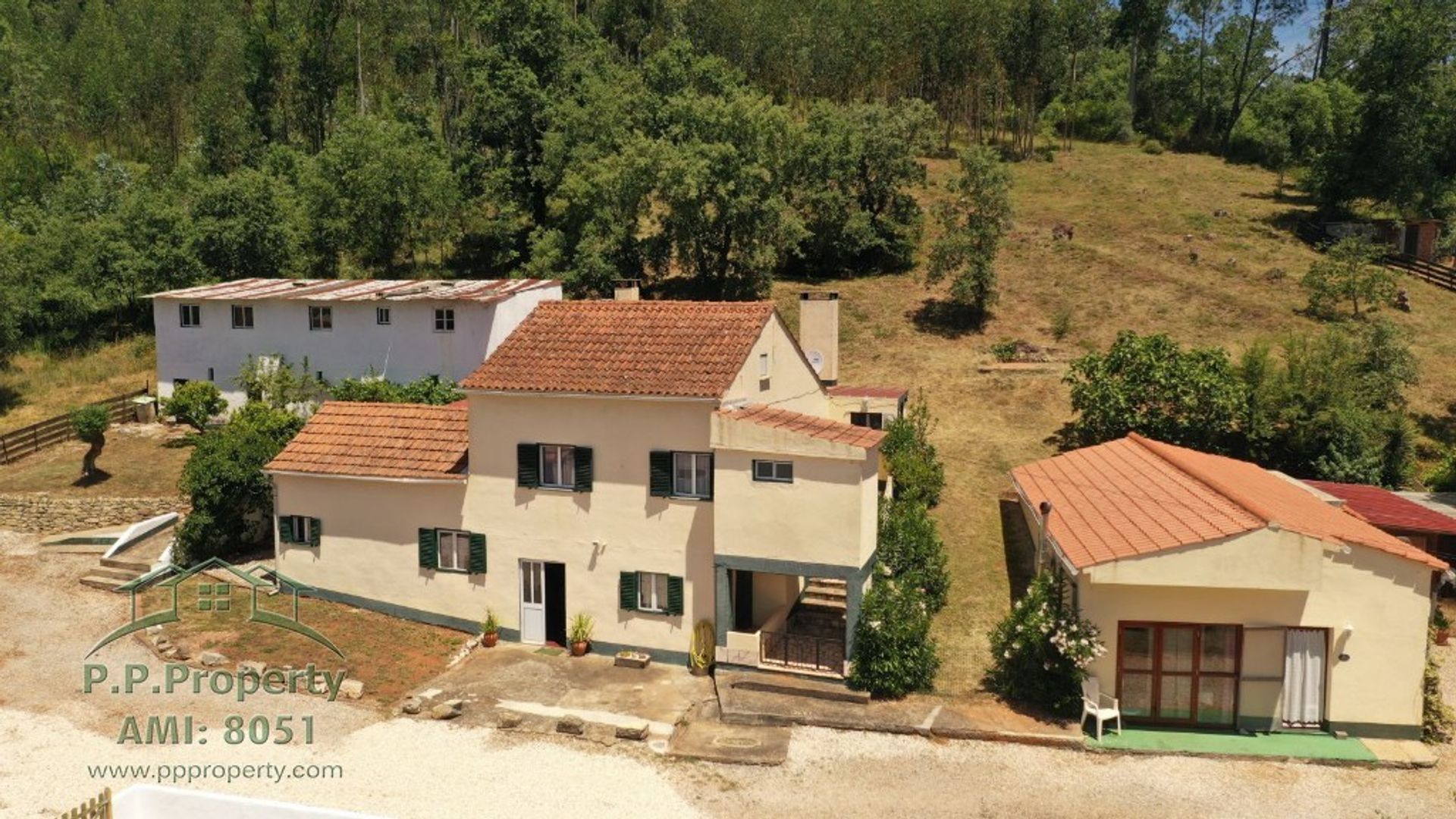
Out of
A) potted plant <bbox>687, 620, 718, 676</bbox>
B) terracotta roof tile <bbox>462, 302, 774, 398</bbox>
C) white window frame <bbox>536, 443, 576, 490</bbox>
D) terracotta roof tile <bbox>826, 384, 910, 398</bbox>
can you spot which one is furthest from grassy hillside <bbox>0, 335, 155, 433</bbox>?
potted plant <bbox>687, 620, 718, 676</bbox>

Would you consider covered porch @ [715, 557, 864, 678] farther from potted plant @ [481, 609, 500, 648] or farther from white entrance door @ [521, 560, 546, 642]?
potted plant @ [481, 609, 500, 648]

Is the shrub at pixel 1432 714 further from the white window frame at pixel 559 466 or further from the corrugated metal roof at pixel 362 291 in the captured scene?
the corrugated metal roof at pixel 362 291

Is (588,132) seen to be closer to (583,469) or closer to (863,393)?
(863,393)

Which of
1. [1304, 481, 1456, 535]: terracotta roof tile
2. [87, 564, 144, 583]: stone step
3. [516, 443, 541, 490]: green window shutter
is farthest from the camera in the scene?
[87, 564, 144, 583]: stone step

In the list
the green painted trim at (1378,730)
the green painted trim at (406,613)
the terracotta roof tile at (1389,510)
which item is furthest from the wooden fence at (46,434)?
the terracotta roof tile at (1389,510)

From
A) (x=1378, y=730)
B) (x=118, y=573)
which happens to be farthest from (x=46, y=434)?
(x=1378, y=730)

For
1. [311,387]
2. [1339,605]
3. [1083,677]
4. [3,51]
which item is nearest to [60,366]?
[311,387]
